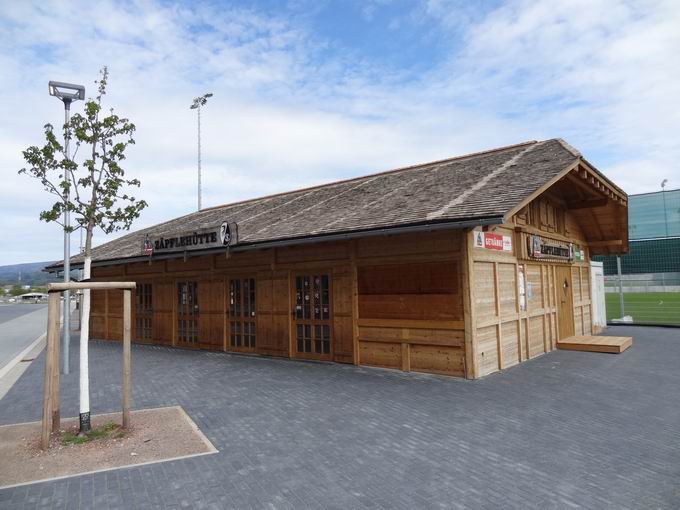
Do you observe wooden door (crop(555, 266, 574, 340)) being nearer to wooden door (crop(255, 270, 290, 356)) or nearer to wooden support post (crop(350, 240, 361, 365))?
wooden support post (crop(350, 240, 361, 365))

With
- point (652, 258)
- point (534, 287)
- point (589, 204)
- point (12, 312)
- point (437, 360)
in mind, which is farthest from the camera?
point (12, 312)

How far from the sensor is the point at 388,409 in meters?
6.64

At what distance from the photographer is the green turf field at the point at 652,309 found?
18859 millimetres

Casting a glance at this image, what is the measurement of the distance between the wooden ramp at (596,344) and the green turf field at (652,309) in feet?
20.6

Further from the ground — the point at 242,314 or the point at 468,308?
the point at 468,308

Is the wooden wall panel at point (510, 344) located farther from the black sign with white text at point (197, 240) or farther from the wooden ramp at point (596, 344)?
the black sign with white text at point (197, 240)

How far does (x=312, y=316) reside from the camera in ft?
35.7

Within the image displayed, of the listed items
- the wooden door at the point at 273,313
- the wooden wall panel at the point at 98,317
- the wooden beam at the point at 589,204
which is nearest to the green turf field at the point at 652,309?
the wooden beam at the point at 589,204

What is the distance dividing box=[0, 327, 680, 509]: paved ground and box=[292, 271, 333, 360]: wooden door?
1136 millimetres

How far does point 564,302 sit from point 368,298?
7073 mm

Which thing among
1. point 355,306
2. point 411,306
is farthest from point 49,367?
point 411,306

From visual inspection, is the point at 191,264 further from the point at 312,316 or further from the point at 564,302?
the point at 564,302

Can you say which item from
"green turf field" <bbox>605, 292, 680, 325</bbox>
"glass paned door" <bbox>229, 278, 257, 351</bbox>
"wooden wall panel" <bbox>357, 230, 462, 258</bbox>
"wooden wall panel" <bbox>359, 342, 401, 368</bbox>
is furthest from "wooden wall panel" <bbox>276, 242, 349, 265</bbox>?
"green turf field" <bbox>605, 292, 680, 325</bbox>

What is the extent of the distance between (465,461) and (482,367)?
4358 millimetres
